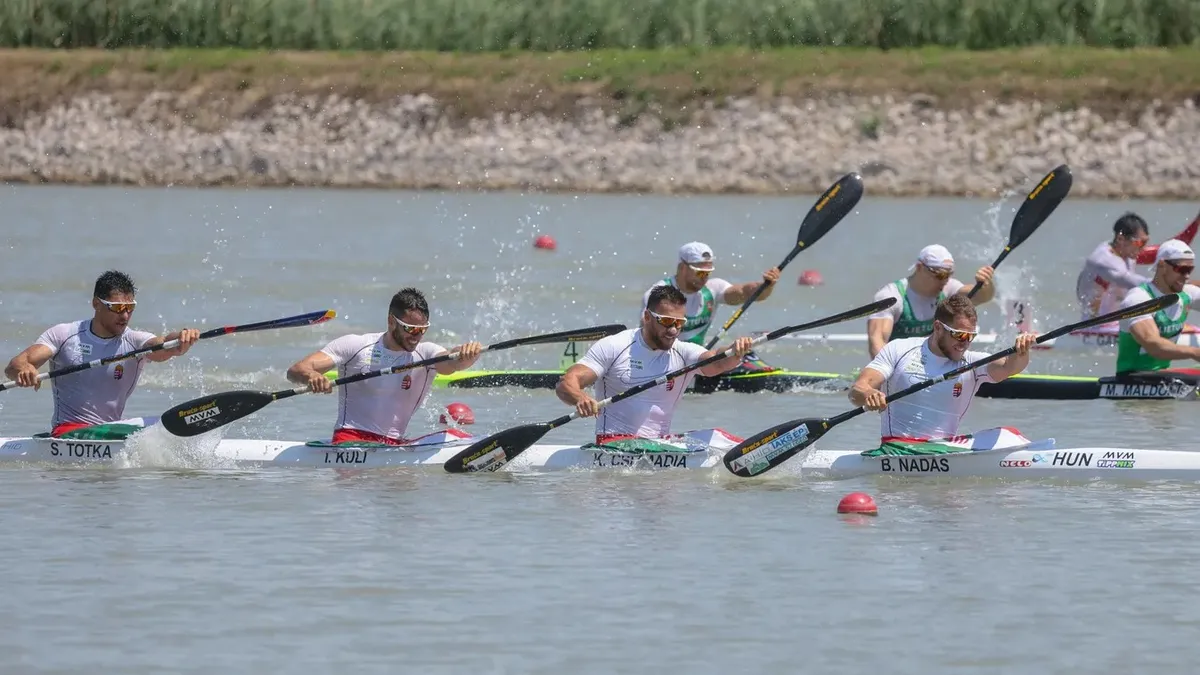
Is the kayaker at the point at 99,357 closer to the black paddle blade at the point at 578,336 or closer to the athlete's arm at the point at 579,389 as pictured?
the black paddle blade at the point at 578,336

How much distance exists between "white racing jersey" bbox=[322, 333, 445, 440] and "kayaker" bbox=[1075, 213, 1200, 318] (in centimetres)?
788

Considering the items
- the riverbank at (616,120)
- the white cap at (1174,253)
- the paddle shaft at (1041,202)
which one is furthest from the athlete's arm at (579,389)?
the riverbank at (616,120)

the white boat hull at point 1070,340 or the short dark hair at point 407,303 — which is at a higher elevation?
the short dark hair at point 407,303

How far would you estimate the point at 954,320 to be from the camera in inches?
561

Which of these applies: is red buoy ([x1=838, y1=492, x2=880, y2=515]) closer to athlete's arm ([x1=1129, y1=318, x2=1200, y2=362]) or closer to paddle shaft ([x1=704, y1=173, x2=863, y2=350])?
athlete's arm ([x1=1129, y1=318, x2=1200, y2=362])

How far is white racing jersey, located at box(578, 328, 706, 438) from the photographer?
1500 cm

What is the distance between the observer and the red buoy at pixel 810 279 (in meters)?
31.0

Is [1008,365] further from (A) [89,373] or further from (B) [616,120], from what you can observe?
(B) [616,120]

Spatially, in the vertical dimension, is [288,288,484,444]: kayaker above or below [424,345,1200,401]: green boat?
above

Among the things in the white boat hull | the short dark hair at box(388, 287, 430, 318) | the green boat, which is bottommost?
the green boat

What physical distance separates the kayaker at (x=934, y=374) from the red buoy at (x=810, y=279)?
1606 cm

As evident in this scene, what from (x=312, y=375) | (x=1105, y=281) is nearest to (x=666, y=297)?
(x=312, y=375)

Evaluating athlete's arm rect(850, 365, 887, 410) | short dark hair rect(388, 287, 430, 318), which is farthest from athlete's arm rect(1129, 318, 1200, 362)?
short dark hair rect(388, 287, 430, 318)

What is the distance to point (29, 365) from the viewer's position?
49.8ft
